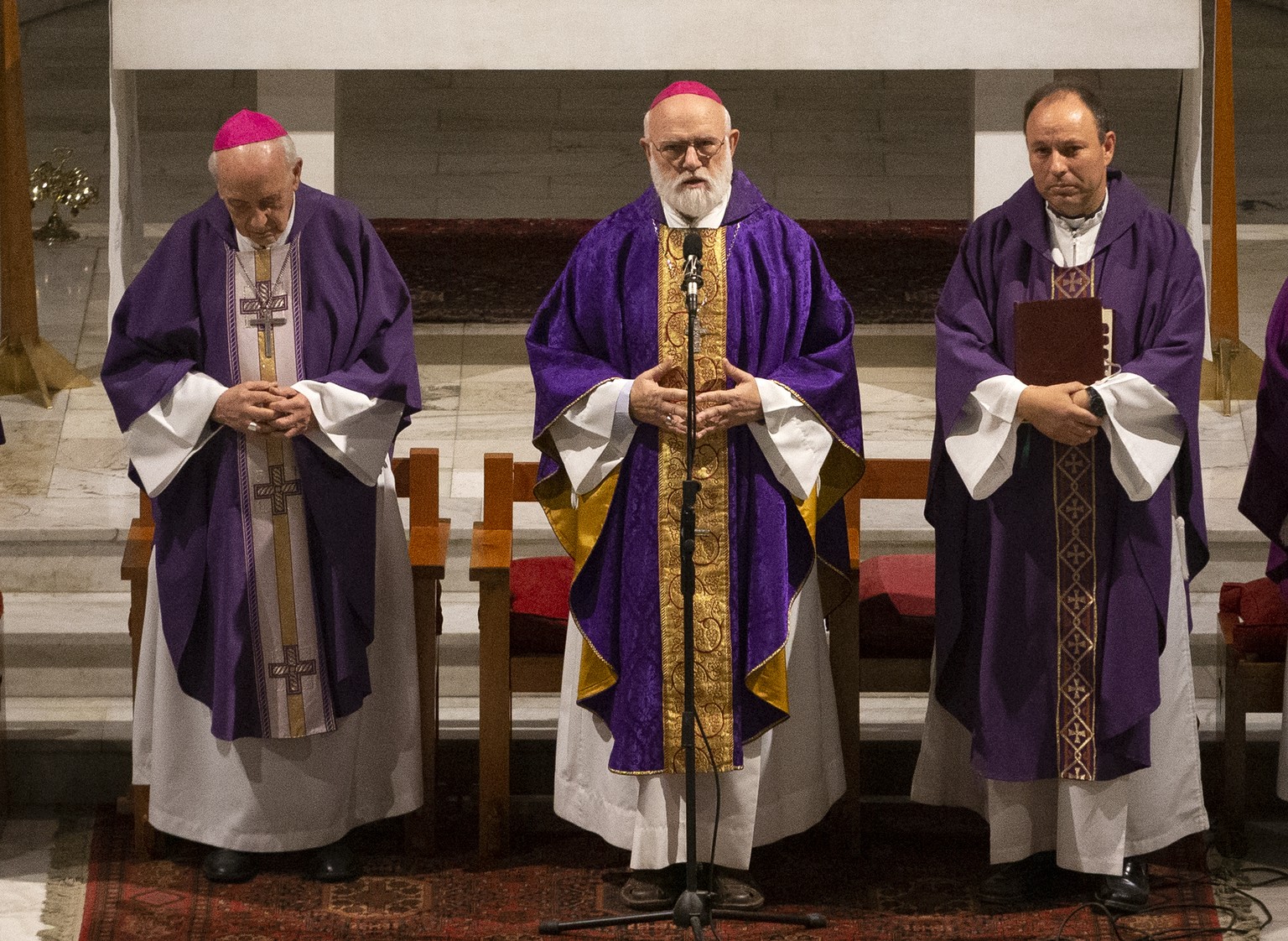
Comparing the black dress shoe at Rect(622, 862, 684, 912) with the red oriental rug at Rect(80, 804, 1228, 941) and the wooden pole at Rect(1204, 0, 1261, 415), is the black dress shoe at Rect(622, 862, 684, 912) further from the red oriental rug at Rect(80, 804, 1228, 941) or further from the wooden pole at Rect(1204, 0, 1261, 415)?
the wooden pole at Rect(1204, 0, 1261, 415)

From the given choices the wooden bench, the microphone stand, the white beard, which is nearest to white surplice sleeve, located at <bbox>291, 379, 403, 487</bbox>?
the wooden bench

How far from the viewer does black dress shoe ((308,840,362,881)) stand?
558cm

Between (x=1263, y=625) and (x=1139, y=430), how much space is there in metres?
0.85

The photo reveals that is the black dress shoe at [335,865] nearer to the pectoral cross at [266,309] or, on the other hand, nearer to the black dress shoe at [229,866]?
the black dress shoe at [229,866]

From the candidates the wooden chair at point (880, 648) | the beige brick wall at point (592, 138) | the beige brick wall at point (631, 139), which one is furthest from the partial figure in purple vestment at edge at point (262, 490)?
the beige brick wall at point (631, 139)

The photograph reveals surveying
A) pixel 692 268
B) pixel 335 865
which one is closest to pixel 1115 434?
pixel 692 268

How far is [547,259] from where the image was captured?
8984mm

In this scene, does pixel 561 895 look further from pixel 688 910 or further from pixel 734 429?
pixel 734 429

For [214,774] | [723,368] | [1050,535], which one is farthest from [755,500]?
[214,774]

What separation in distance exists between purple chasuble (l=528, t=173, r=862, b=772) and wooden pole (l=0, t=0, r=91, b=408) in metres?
3.37

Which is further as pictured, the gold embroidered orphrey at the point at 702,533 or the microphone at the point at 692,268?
the gold embroidered orphrey at the point at 702,533

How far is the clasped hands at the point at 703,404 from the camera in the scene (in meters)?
5.16

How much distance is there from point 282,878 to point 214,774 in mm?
318

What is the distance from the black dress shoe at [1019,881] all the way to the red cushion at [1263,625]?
0.77 meters
